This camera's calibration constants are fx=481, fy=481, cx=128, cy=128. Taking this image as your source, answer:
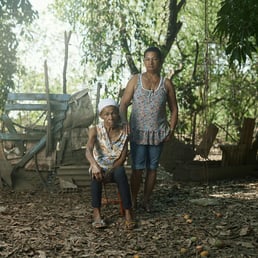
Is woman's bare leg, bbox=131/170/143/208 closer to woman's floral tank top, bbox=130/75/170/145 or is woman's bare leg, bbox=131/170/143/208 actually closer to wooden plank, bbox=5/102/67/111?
woman's floral tank top, bbox=130/75/170/145

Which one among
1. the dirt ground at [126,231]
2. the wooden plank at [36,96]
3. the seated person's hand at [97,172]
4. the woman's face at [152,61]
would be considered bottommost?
the dirt ground at [126,231]

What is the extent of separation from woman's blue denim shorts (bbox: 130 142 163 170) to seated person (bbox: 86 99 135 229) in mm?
326

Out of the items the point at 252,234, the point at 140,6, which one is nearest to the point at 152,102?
the point at 252,234

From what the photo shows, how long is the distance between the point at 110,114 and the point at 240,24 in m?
1.51

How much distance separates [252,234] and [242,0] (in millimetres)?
2128

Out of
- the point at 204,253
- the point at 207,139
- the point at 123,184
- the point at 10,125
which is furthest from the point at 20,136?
the point at 204,253

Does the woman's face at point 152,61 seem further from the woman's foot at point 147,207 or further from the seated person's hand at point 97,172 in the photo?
the woman's foot at point 147,207

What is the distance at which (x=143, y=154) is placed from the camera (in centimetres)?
466

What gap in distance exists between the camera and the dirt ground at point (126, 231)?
142 inches

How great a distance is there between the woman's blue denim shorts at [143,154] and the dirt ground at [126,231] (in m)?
0.48

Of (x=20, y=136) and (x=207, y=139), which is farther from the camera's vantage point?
(x=207, y=139)

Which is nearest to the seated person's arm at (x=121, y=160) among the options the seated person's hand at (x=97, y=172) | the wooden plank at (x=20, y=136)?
the seated person's hand at (x=97, y=172)

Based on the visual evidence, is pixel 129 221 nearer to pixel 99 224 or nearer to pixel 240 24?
pixel 99 224

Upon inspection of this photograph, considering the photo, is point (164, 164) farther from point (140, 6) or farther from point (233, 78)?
point (233, 78)
